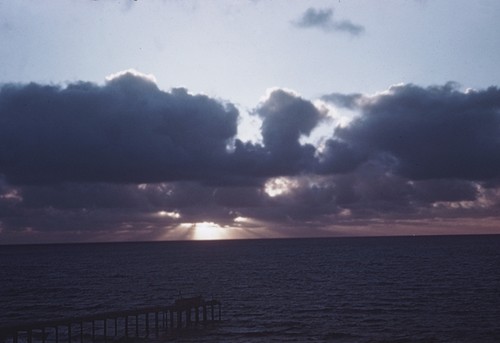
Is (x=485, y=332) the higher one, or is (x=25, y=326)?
(x=25, y=326)

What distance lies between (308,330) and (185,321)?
13412 millimetres

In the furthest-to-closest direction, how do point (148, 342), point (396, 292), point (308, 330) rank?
point (396, 292), point (308, 330), point (148, 342)

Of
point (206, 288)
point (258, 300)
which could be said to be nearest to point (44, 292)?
point (206, 288)

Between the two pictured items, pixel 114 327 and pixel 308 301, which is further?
pixel 308 301

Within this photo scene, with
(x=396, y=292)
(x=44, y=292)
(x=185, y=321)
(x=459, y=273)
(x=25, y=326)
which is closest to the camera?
(x=25, y=326)

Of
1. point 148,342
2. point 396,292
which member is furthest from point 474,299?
point 148,342

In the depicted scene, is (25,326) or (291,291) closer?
(25,326)

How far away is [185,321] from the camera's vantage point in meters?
57.1

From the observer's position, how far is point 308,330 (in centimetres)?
5091

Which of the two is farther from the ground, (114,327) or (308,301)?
(114,327)

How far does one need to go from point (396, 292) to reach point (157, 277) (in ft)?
171

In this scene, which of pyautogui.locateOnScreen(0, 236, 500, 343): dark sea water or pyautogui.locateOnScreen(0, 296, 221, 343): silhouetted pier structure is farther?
pyautogui.locateOnScreen(0, 236, 500, 343): dark sea water

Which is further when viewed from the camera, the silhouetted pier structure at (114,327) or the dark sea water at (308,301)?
the dark sea water at (308,301)

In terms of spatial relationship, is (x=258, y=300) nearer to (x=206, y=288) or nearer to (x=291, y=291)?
(x=291, y=291)
